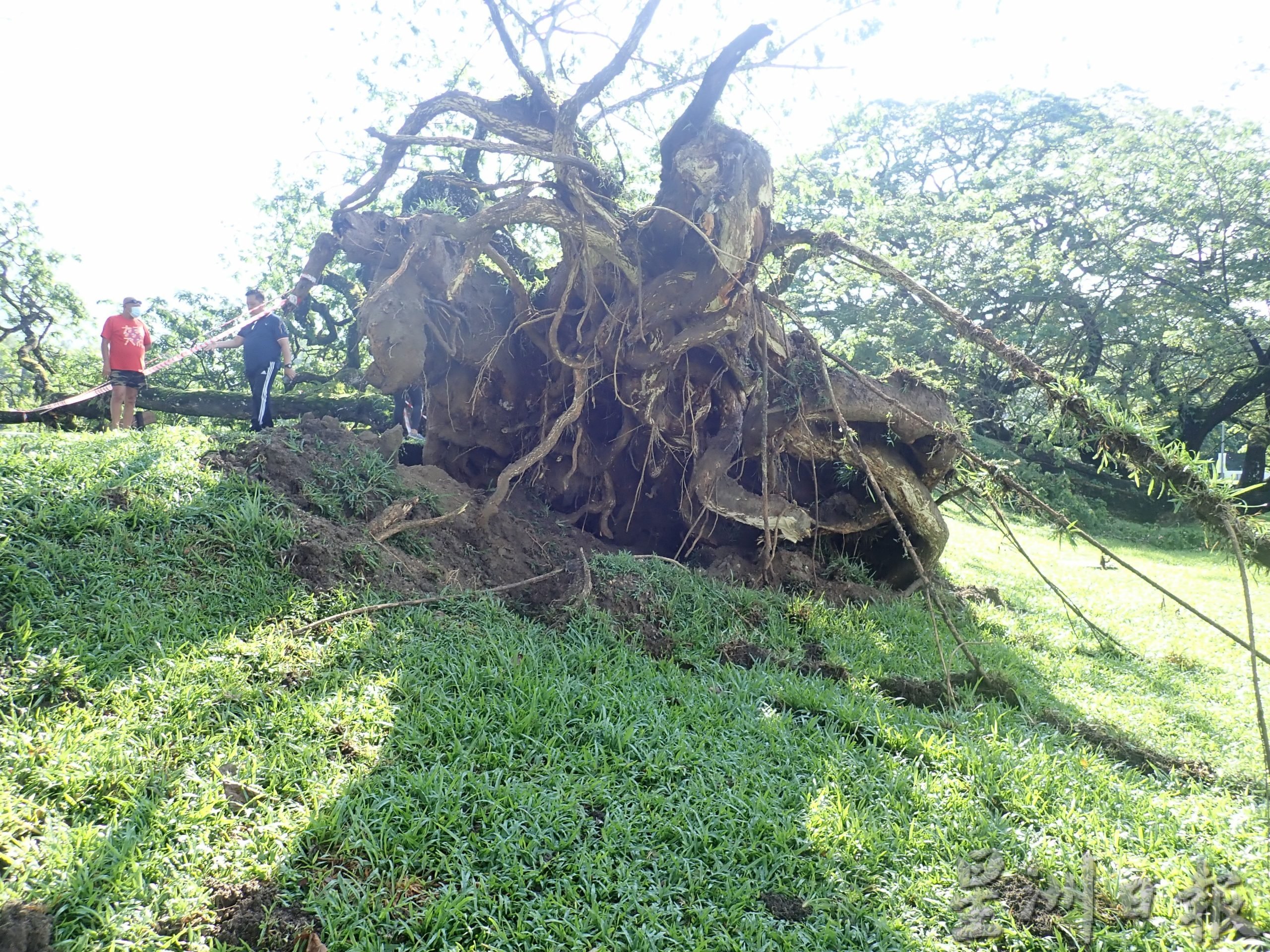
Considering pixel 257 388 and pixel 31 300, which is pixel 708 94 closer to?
pixel 257 388

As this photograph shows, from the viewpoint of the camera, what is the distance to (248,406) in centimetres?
1011

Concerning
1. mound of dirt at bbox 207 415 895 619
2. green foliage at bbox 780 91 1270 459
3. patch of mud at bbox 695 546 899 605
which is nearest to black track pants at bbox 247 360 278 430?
mound of dirt at bbox 207 415 895 619

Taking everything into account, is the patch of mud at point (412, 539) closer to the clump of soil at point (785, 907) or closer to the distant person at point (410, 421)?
the distant person at point (410, 421)

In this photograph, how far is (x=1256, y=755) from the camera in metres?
3.85

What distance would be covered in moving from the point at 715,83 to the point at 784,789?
4965 millimetres

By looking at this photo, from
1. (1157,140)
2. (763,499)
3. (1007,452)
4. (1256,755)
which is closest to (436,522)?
(763,499)

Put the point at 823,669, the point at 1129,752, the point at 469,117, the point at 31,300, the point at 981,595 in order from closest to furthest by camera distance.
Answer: the point at 1129,752, the point at 823,669, the point at 469,117, the point at 981,595, the point at 31,300

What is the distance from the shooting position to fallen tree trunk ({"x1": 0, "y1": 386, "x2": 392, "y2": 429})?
9.86m

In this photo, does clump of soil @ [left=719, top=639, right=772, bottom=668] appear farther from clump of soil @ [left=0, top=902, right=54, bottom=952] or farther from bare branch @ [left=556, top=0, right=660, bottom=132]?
bare branch @ [left=556, top=0, right=660, bottom=132]

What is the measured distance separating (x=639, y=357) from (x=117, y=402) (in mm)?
5799

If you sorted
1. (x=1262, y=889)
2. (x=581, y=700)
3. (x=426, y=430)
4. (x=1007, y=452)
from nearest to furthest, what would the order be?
(x=1262, y=889) → (x=581, y=700) → (x=426, y=430) → (x=1007, y=452)

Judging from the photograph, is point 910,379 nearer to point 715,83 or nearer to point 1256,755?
point 715,83

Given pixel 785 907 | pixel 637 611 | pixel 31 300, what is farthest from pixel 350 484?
pixel 31 300

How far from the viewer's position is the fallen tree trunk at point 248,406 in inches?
388
